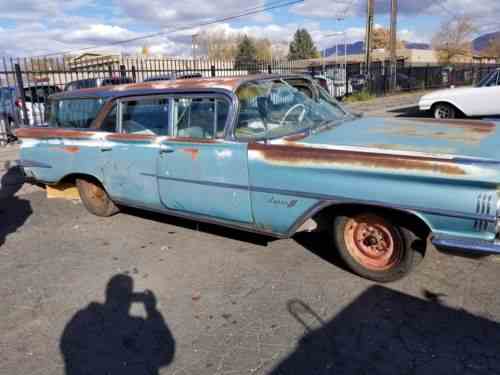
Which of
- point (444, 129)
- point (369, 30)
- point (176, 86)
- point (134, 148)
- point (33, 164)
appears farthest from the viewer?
point (369, 30)

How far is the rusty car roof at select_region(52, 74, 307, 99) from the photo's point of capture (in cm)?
389

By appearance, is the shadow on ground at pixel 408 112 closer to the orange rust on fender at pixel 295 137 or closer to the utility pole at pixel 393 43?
the utility pole at pixel 393 43

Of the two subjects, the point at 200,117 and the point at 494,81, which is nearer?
the point at 200,117

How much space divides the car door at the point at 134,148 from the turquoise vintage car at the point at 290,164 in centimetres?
1

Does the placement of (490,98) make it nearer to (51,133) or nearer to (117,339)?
(51,133)

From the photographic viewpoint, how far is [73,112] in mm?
5141

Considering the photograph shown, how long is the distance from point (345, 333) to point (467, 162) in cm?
136

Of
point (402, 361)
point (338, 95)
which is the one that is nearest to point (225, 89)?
point (402, 361)

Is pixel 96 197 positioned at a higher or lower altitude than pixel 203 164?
lower

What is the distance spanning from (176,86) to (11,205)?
3.60m

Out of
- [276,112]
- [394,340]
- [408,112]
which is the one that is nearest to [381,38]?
[408,112]

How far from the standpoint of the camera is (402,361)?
2.60 m

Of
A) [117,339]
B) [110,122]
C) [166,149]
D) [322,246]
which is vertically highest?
[110,122]

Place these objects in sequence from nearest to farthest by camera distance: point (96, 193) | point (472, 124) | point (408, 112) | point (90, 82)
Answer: point (472, 124)
point (96, 193)
point (90, 82)
point (408, 112)
